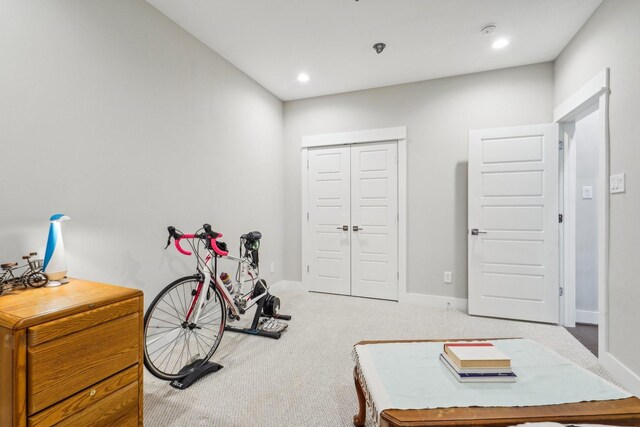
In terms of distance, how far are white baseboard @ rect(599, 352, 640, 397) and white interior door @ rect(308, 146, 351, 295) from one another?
2.51m

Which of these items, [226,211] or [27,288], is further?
[226,211]

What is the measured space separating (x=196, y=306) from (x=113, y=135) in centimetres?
133

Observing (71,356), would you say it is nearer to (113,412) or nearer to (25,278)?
(113,412)

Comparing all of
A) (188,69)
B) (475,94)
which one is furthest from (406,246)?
(188,69)

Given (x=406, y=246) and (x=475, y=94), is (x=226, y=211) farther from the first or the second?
(x=475, y=94)

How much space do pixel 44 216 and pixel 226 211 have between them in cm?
160

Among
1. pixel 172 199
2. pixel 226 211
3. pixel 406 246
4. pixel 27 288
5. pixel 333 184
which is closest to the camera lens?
pixel 27 288

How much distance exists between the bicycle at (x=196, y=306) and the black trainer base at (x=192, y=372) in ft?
0.06

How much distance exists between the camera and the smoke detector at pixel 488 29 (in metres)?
2.62

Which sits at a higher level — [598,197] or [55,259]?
[598,197]

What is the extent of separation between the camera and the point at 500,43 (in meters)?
2.88

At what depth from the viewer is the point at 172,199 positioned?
256 centimetres

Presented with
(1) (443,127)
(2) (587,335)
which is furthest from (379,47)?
(2) (587,335)

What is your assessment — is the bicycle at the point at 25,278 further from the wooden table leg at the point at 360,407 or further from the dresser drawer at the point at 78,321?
the wooden table leg at the point at 360,407
